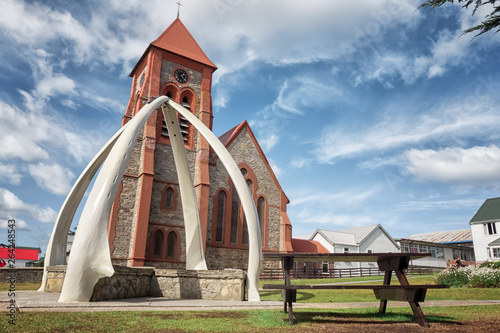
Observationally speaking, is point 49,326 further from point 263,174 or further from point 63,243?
point 263,174

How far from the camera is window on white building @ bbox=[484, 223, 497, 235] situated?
3975 cm

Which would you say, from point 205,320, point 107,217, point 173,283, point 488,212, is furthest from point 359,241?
point 205,320

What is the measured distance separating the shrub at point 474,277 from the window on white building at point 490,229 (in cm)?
3026

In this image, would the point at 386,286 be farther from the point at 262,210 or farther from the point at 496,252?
the point at 496,252

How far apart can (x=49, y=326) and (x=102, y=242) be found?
13.0 ft

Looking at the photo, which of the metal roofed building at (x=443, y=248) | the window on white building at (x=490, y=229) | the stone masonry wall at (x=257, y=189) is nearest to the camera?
the stone masonry wall at (x=257, y=189)

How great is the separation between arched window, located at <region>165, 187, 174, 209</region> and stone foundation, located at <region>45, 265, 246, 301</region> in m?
12.7

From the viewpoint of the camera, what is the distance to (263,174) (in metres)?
28.5

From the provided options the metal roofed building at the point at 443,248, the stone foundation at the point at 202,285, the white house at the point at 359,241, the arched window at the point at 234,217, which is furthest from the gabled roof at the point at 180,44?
the metal roofed building at the point at 443,248

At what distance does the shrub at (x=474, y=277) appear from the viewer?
1389cm

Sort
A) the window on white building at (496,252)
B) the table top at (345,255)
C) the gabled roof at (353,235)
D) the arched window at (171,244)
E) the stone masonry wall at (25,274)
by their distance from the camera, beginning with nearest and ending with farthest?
the table top at (345,255) < the stone masonry wall at (25,274) < the arched window at (171,244) < the window on white building at (496,252) < the gabled roof at (353,235)

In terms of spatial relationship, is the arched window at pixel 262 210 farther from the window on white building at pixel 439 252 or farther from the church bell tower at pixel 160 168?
the window on white building at pixel 439 252

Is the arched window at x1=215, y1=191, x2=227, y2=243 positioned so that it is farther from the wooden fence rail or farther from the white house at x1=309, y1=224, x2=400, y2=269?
the white house at x1=309, y1=224, x2=400, y2=269

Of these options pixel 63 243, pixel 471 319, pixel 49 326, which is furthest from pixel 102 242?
pixel 471 319
